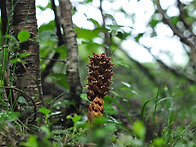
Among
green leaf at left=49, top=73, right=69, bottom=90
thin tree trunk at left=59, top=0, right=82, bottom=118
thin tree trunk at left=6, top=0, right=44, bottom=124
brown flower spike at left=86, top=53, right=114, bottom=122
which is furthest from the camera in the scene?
green leaf at left=49, top=73, right=69, bottom=90

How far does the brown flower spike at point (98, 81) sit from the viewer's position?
3.20 ft

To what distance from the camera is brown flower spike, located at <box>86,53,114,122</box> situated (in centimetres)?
97

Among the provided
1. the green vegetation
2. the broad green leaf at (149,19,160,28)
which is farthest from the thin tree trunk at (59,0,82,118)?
the broad green leaf at (149,19,160,28)

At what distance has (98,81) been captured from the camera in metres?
0.98

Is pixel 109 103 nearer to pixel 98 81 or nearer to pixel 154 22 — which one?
pixel 98 81

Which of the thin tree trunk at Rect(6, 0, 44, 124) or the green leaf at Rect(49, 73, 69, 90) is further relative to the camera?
the green leaf at Rect(49, 73, 69, 90)

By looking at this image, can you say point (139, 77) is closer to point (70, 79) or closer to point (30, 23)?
point (70, 79)

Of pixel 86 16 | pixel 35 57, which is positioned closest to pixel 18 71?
pixel 35 57

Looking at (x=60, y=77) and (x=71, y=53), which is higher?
(x=71, y=53)

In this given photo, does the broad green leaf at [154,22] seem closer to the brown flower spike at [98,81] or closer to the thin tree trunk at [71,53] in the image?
the thin tree trunk at [71,53]

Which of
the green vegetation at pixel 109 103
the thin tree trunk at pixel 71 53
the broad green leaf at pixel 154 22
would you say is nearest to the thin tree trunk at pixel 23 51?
the green vegetation at pixel 109 103

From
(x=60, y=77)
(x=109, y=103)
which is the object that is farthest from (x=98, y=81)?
(x=60, y=77)

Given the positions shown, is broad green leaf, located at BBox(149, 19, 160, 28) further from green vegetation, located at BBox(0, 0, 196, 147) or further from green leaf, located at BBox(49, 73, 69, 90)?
green leaf, located at BBox(49, 73, 69, 90)

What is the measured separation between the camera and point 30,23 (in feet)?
3.80
